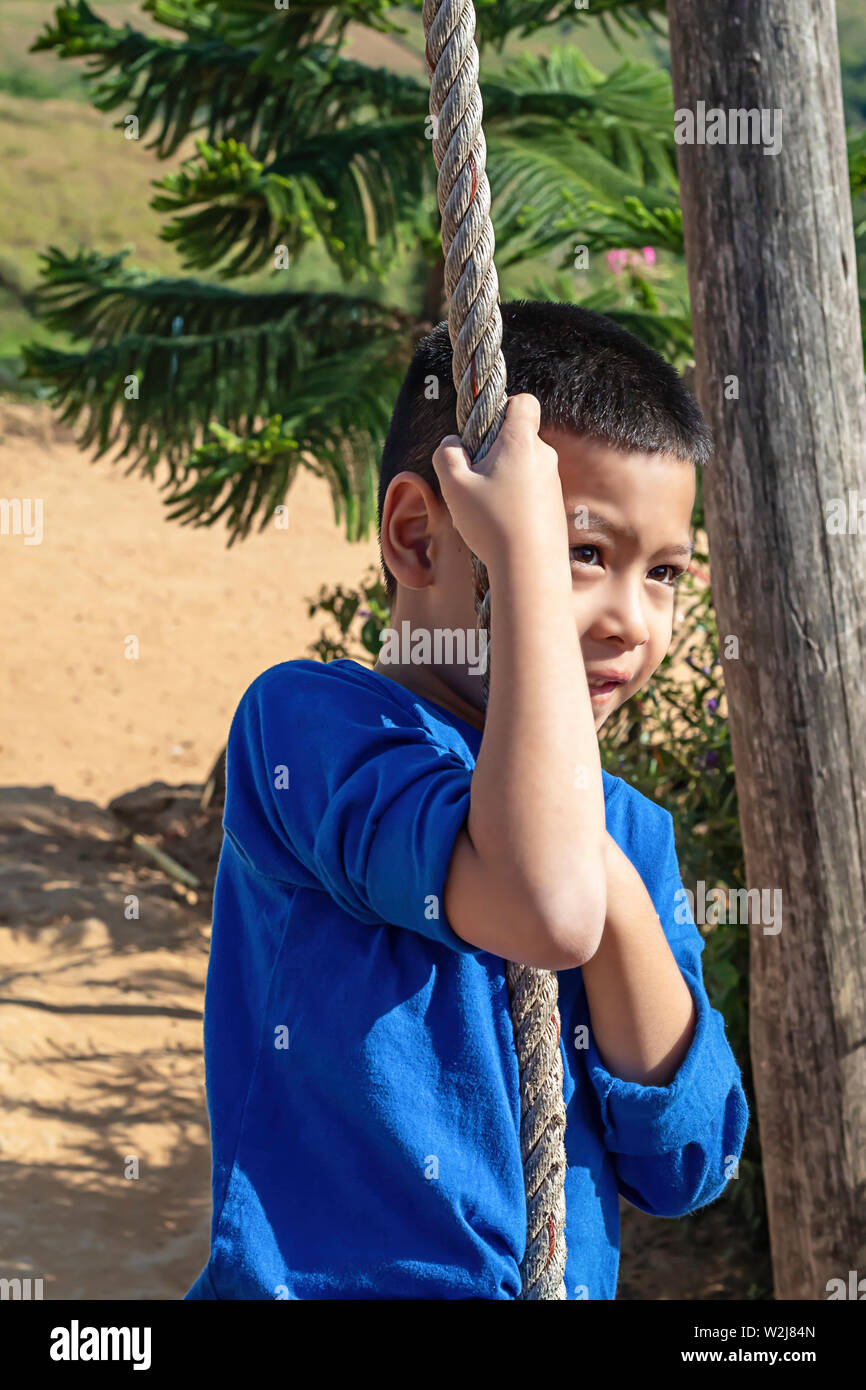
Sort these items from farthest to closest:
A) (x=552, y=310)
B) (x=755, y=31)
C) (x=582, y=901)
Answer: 1. (x=755, y=31)
2. (x=552, y=310)
3. (x=582, y=901)

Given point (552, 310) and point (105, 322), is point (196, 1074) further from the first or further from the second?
point (552, 310)

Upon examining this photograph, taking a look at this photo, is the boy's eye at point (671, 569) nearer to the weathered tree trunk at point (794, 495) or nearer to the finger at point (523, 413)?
the finger at point (523, 413)

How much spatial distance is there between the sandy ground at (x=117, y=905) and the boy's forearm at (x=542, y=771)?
283 centimetres

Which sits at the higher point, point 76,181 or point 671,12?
point 76,181

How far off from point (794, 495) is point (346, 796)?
1349 millimetres

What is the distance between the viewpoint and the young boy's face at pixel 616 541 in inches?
38.2

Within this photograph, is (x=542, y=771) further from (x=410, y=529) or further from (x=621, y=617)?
(x=410, y=529)

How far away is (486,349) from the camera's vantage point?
94cm

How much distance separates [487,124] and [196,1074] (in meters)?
3.44

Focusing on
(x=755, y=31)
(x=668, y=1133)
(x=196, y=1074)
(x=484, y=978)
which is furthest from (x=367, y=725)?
(x=196, y=1074)

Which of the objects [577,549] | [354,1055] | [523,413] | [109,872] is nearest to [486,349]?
[523,413]

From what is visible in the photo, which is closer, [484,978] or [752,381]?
[484,978]

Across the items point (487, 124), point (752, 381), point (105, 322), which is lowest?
point (752, 381)

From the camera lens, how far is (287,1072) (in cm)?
97
